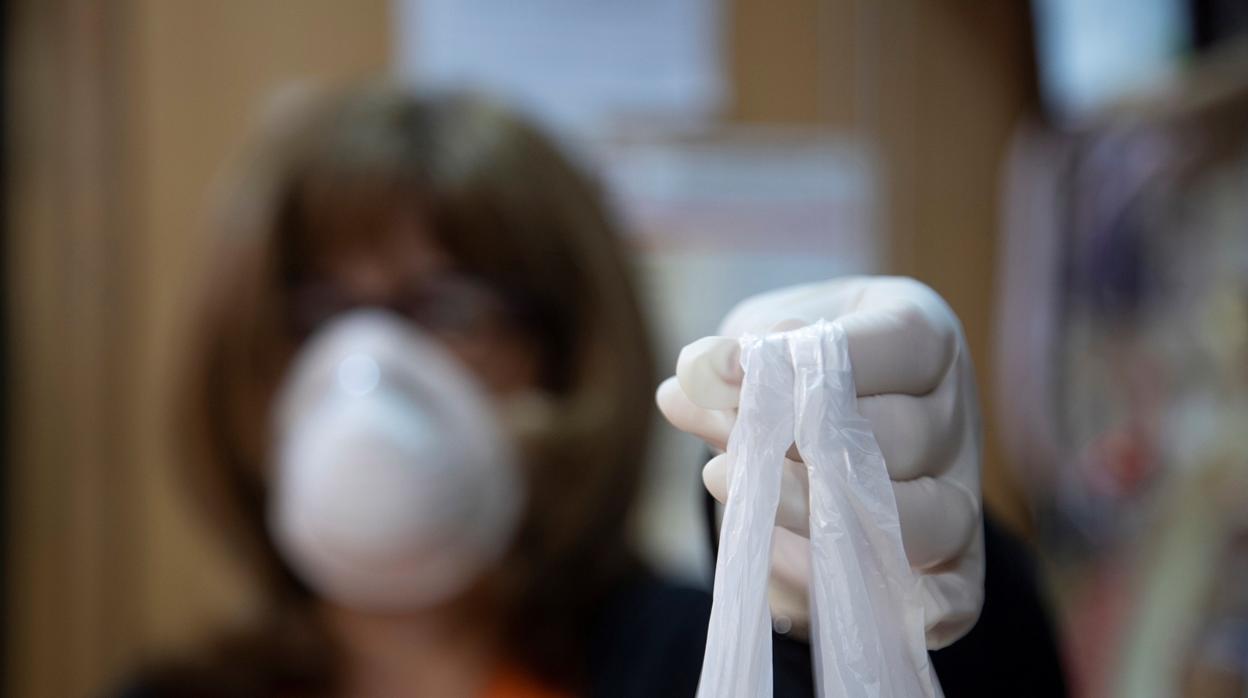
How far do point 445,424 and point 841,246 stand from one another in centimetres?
51

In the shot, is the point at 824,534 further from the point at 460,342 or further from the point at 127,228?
the point at 127,228

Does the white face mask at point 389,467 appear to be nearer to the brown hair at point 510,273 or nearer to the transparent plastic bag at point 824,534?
the brown hair at point 510,273

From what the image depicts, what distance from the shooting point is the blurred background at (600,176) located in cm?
75

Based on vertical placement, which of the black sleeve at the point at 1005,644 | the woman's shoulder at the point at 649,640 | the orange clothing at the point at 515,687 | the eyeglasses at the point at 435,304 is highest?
the eyeglasses at the point at 435,304

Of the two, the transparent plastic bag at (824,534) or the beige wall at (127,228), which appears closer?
the transparent plastic bag at (824,534)

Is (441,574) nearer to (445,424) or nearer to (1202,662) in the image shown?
(445,424)

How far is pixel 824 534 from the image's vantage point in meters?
0.19

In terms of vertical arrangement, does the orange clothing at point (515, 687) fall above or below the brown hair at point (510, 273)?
below

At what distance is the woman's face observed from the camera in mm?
602

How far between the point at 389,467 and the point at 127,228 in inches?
21.7

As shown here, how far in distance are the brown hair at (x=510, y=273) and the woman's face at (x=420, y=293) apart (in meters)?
0.01

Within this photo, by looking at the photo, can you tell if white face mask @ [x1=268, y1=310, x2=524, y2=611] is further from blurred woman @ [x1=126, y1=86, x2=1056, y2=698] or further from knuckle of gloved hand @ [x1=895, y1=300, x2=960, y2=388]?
knuckle of gloved hand @ [x1=895, y1=300, x2=960, y2=388]

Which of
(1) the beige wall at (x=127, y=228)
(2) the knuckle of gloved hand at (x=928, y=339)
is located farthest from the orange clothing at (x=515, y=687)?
(2) the knuckle of gloved hand at (x=928, y=339)

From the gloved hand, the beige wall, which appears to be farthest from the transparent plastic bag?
the beige wall
